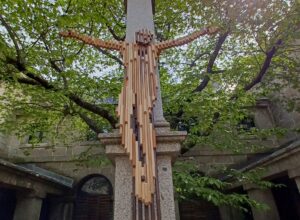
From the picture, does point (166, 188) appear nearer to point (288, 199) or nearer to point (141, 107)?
point (141, 107)

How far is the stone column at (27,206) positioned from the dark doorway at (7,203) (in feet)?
4.77

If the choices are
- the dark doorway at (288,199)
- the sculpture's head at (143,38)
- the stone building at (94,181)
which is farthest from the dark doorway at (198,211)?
the sculpture's head at (143,38)

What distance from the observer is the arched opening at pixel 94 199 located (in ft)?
27.7

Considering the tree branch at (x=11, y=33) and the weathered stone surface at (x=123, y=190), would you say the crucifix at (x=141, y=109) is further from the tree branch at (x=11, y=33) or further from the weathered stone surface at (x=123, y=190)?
the tree branch at (x=11, y=33)

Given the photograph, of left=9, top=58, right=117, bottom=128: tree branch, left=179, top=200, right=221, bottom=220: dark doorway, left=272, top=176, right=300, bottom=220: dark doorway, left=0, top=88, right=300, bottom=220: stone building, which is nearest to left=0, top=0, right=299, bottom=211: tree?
left=9, top=58, right=117, bottom=128: tree branch

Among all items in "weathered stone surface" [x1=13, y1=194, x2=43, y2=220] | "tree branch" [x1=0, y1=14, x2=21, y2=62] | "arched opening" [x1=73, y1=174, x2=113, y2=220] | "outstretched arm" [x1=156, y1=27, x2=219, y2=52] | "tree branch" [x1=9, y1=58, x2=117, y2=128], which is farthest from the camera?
"arched opening" [x1=73, y1=174, x2=113, y2=220]

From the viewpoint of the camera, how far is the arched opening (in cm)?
845

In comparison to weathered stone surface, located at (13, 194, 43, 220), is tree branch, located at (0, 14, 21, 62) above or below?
above

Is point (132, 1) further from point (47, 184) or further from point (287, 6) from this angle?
point (47, 184)

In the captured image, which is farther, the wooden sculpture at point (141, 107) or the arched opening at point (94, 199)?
the arched opening at point (94, 199)

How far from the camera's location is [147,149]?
1996mm

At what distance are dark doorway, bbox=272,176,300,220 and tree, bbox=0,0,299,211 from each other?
2535mm

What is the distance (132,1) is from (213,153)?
746 centimetres

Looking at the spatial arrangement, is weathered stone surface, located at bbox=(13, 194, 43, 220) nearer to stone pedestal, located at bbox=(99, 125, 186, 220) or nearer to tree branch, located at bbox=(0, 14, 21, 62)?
tree branch, located at bbox=(0, 14, 21, 62)
